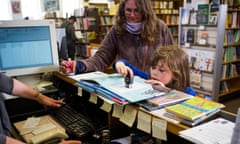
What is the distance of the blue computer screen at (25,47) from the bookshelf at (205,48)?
284 cm

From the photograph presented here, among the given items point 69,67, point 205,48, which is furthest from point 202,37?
point 69,67

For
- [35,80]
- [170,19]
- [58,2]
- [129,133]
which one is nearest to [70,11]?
[58,2]

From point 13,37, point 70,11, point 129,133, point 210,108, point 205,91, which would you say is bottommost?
point 205,91

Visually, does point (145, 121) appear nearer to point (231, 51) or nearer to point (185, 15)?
point (185, 15)

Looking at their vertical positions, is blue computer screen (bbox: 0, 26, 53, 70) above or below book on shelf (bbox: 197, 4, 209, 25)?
below

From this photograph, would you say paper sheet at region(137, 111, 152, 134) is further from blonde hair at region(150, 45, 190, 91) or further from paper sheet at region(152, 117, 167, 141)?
blonde hair at region(150, 45, 190, 91)

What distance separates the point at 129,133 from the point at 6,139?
1.98 ft

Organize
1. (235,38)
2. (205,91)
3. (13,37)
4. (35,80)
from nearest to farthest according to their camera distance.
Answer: (13,37) < (35,80) < (205,91) < (235,38)

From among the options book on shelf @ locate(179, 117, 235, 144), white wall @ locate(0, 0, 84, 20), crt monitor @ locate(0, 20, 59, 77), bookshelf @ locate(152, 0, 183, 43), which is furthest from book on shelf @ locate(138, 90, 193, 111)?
white wall @ locate(0, 0, 84, 20)

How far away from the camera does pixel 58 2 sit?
8.73 metres

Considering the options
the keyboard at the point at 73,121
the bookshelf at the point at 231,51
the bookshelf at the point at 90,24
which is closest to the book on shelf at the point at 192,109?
the keyboard at the point at 73,121

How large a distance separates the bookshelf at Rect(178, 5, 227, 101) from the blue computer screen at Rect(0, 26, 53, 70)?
9.30 feet

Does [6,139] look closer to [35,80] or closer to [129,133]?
[129,133]

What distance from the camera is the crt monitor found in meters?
1.43
